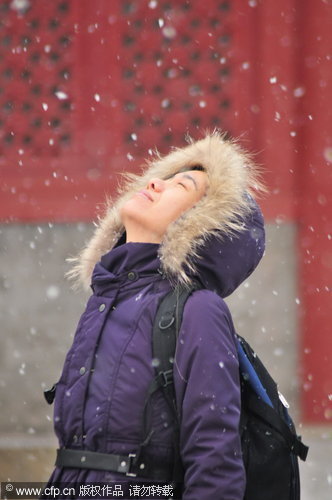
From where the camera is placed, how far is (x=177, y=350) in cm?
227

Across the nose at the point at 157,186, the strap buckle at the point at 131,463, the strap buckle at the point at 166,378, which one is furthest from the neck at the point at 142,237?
the strap buckle at the point at 131,463

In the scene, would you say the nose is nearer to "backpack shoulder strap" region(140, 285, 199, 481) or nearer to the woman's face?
the woman's face

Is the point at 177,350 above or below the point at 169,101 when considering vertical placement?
below

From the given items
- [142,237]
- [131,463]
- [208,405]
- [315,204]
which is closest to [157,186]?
[142,237]

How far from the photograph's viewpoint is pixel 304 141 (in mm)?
6332

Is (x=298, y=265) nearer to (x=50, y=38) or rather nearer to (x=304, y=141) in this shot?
(x=304, y=141)

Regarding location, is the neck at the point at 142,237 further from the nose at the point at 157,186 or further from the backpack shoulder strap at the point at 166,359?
the backpack shoulder strap at the point at 166,359

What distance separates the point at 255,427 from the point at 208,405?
245mm

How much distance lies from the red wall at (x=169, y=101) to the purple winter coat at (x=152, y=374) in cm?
373

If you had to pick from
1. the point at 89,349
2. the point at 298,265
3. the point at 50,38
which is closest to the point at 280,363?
the point at 298,265

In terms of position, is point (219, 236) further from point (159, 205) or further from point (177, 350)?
point (177, 350)

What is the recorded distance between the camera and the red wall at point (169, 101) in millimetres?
6230

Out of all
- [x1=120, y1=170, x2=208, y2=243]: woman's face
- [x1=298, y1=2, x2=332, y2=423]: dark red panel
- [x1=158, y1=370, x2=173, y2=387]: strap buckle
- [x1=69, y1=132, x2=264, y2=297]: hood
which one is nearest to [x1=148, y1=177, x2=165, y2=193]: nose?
[x1=120, y1=170, x2=208, y2=243]: woman's face

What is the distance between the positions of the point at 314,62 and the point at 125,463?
4.73 metres
